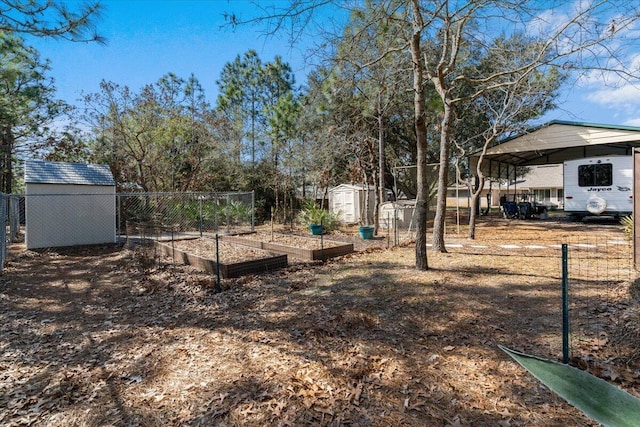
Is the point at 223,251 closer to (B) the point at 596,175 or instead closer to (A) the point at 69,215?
(A) the point at 69,215

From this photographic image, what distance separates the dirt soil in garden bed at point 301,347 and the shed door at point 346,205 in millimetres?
10013

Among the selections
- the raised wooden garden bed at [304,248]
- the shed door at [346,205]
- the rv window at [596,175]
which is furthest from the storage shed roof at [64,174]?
the rv window at [596,175]

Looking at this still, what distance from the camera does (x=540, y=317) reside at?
11.9 ft

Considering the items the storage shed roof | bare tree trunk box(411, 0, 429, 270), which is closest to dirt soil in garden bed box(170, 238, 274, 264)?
bare tree trunk box(411, 0, 429, 270)

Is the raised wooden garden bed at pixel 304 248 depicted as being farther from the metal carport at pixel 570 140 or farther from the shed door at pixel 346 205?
the metal carport at pixel 570 140

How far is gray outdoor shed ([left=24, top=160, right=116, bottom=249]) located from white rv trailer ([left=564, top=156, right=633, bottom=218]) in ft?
54.4

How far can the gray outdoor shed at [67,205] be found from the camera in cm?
904

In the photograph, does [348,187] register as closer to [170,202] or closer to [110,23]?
[170,202]

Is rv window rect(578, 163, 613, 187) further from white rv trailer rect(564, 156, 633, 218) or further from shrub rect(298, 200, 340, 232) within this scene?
shrub rect(298, 200, 340, 232)

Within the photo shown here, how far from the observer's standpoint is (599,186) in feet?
42.9

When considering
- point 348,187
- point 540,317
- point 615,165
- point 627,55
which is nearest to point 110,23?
point 540,317

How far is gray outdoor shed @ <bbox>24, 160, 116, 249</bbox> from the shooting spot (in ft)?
29.7

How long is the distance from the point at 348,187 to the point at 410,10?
1072 centimetres

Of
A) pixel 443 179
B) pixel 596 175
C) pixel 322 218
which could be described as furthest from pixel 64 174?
pixel 596 175
